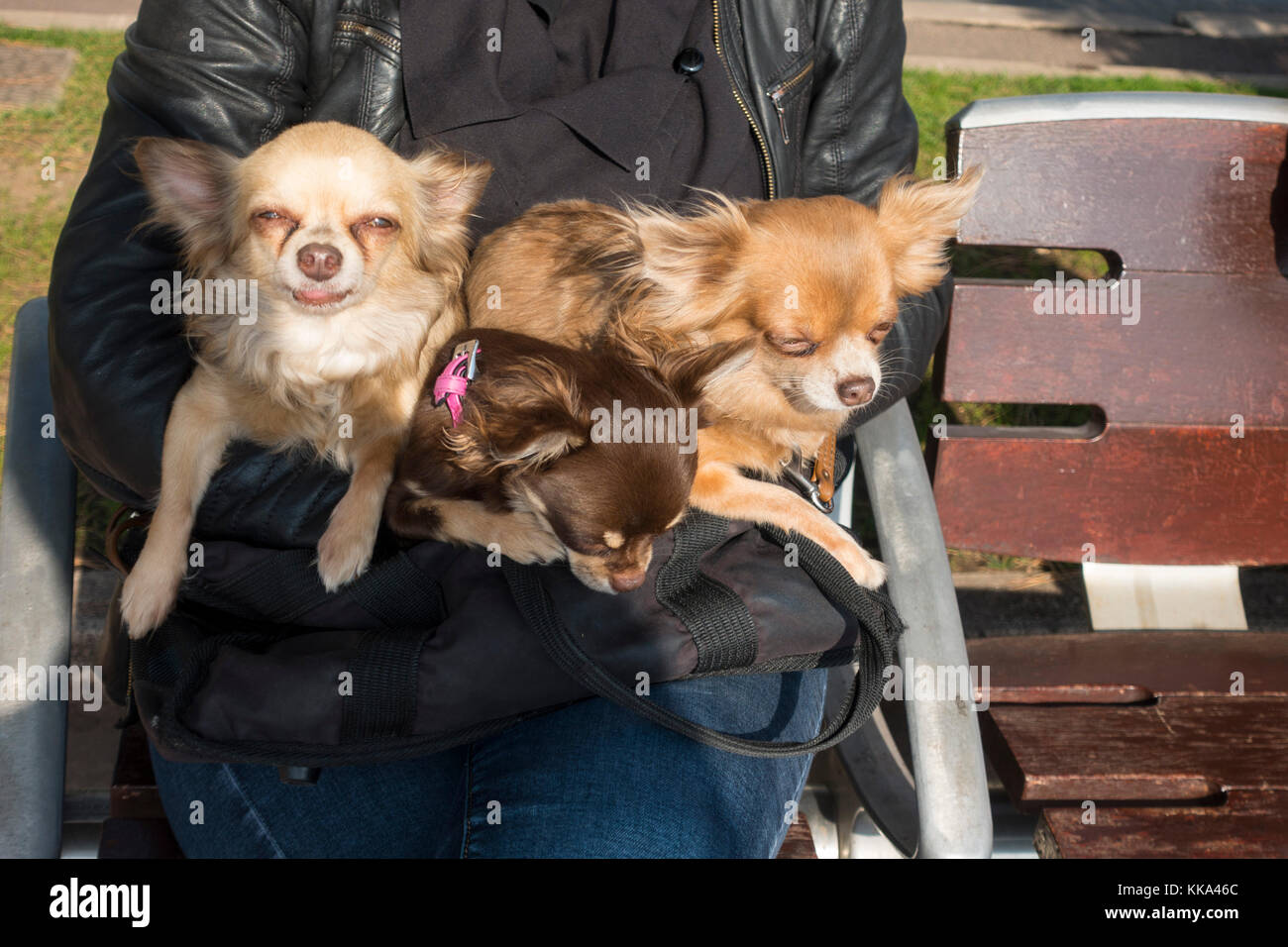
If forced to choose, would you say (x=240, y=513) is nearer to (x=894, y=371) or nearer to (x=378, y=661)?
(x=378, y=661)

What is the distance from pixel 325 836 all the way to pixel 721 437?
46.8 inches

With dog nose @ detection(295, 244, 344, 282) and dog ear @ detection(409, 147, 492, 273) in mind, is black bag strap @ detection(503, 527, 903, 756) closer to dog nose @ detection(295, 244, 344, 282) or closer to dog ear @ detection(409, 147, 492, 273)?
dog nose @ detection(295, 244, 344, 282)

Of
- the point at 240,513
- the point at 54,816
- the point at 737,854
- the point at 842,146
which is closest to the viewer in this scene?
the point at 54,816

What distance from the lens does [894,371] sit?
2420 millimetres

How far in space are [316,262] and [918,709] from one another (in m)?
1.43

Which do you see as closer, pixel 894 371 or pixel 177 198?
pixel 177 198

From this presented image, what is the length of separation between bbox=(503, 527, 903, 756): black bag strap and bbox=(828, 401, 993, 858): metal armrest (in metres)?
0.07

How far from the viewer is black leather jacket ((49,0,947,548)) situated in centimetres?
210

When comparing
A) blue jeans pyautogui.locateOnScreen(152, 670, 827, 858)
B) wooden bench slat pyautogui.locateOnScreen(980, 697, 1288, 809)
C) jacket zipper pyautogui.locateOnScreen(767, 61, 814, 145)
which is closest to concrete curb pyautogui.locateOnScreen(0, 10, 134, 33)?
jacket zipper pyautogui.locateOnScreen(767, 61, 814, 145)

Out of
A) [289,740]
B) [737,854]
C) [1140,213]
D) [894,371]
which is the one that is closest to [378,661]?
[289,740]

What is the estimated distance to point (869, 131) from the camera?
2564 mm

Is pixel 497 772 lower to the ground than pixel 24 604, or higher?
lower
